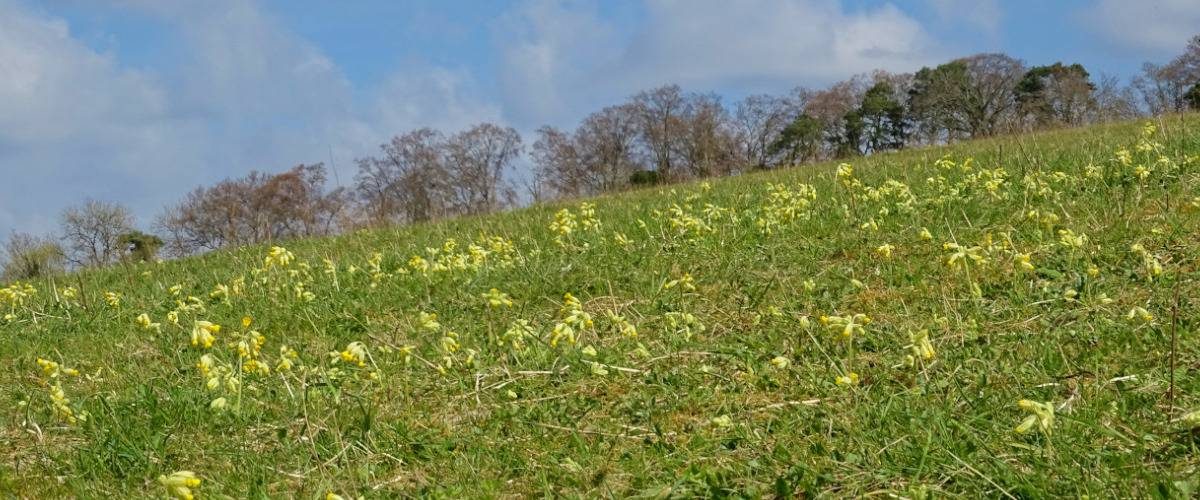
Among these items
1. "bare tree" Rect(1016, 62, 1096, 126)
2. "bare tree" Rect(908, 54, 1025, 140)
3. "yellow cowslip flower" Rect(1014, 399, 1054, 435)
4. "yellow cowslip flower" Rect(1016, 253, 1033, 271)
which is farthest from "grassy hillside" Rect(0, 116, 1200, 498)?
"bare tree" Rect(908, 54, 1025, 140)

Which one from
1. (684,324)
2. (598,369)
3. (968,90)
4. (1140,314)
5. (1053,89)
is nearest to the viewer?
(1140,314)

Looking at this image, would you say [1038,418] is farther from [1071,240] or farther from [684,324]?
[1071,240]

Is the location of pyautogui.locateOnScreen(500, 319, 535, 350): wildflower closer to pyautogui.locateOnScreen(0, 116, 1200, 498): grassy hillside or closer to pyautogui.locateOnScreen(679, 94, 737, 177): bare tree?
pyautogui.locateOnScreen(0, 116, 1200, 498): grassy hillside

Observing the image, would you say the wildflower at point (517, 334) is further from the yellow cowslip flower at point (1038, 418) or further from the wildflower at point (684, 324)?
the yellow cowslip flower at point (1038, 418)

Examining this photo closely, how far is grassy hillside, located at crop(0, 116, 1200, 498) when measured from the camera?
3.23 m

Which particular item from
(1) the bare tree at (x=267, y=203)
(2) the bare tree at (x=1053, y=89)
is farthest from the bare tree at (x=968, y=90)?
(1) the bare tree at (x=267, y=203)

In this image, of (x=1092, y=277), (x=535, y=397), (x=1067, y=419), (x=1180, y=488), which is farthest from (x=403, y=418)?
(x=1092, y=277)

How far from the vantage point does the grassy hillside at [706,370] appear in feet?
10.6

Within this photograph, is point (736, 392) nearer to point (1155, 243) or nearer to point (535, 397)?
point (535, 397)

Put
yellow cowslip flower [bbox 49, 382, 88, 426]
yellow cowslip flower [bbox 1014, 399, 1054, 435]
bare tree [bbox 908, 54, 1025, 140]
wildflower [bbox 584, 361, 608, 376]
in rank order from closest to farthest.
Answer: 1. yellow cowslip flower [bbox 1014, 399, 1054, 435]
2. wildflower [bbox 584, 361, 608, 376]
3. yellow cowslip flower [bbox 49, 382, 88, 426]
4. bare tree [bbox 908, 54, 1025, 140]

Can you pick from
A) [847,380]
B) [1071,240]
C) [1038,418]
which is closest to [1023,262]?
[1071,240]

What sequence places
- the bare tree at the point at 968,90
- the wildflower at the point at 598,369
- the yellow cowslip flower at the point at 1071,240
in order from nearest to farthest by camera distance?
the wildflower at the point at 598,369 < the yellow cowslip flower at the point at 1071,240 < the bare tree at the point at 968,90

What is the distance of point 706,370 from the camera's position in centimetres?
426

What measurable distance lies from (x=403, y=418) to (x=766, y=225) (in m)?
4.01
